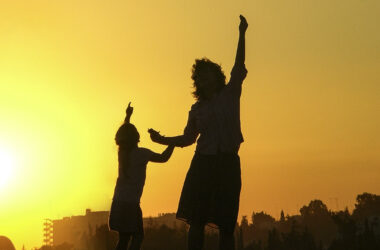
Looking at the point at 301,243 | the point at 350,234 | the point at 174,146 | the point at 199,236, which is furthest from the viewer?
the point at 301,243

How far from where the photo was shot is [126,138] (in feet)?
39.6

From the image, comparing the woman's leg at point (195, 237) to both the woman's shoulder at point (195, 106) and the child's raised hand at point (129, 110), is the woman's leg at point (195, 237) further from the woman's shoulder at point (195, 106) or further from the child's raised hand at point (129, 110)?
the child's raised hand at point (129, 110)

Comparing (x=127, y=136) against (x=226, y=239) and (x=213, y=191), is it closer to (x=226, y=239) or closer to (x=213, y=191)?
(x=213, y=191)

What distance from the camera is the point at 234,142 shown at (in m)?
10.7

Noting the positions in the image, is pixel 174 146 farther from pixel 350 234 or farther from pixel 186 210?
pixel 350 234

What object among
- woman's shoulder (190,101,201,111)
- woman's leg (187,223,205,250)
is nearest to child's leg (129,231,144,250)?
woman's leg (187,223,205,250)

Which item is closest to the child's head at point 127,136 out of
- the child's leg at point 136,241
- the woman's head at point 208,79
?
the child's leg at point 136,241

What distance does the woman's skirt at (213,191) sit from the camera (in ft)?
34.8

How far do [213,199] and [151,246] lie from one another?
342 ft

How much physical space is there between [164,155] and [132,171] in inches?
19.6

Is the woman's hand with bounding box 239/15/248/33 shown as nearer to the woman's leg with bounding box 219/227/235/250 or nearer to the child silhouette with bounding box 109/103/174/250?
the child silhouette with bounding box 109/103/174/250

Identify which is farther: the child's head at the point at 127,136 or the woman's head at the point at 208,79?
the child's head at the point at 127,136

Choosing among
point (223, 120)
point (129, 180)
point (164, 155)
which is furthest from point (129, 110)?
point (223, 120)

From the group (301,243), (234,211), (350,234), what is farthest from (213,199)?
(301,243)
